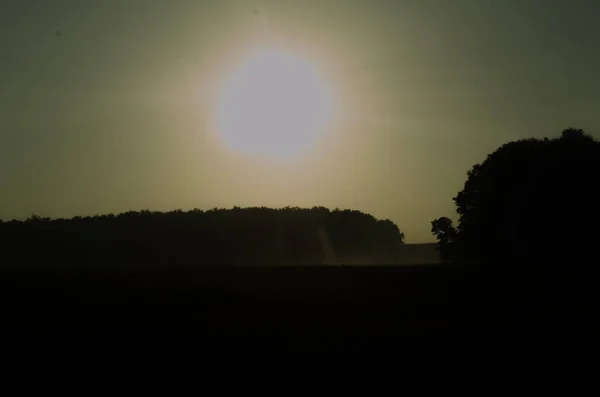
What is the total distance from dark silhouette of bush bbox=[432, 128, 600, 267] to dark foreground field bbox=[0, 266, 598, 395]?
1460 centimetres

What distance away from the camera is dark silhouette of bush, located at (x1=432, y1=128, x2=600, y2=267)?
36.4m

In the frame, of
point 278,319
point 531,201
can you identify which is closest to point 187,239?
point 531,201

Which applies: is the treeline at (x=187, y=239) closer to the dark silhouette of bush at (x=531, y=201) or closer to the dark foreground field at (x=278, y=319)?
the dark silhouette of bush at (x=531, y=201)

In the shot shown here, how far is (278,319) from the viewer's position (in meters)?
17.2

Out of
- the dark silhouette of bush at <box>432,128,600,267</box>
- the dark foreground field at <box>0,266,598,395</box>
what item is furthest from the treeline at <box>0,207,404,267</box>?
the dark foreground field at <box>0,266,598,395</box>

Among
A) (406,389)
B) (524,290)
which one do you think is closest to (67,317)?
(406,389)

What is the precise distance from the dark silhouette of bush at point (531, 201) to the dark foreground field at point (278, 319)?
47.9 feet

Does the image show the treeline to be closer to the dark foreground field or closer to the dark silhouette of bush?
the dark silhouette of bush

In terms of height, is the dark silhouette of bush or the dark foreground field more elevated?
the dark silhouette of bush

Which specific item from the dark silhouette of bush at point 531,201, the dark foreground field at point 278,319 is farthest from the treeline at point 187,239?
the dark foreground field at point 278,319

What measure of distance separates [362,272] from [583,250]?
47.8 feet

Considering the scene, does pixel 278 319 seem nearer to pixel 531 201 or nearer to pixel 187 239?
pixel 531 201

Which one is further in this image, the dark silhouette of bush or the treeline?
the treeline

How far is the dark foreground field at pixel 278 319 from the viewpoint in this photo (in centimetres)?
1445
